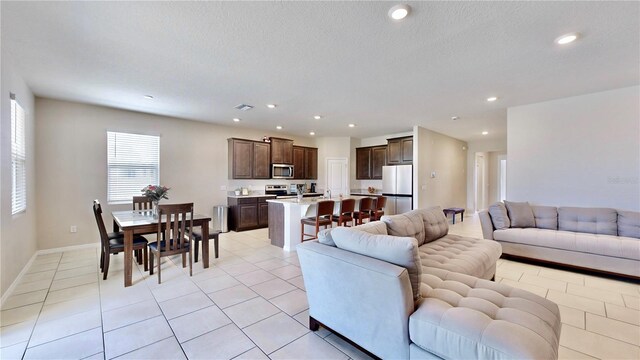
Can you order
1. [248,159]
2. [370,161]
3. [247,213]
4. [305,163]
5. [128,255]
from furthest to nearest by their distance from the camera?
[370,161], [305,163], [248,159], [247,213], [128,255]

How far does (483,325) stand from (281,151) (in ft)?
20.6

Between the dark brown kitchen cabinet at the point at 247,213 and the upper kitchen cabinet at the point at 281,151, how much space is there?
1.16m

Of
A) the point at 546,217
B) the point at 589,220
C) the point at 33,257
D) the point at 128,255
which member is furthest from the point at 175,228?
the point at 589,220

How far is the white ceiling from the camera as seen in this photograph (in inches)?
80.3

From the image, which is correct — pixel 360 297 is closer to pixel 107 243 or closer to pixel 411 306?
pixel 411 306

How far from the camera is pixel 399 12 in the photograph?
2.00 m

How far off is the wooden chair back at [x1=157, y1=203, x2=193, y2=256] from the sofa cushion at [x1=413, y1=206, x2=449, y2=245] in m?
2.92

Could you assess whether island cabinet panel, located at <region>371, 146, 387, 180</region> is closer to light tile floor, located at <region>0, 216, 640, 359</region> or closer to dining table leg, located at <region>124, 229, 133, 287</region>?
light tile floor, located at <region>0, 216, 640, 359</region>

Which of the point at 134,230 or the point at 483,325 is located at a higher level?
the point at 134,230

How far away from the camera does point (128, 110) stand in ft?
16.3

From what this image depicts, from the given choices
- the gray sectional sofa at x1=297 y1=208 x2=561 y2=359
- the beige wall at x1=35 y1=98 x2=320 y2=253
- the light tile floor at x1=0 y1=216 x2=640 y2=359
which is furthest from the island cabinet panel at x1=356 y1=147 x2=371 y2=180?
the gray sectional sofa at x1=297 y1=208 x2=561 y2=359

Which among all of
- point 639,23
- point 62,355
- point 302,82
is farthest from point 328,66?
point 62,355

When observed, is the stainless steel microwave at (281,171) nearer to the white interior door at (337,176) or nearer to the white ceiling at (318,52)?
the white interior door at (337,176)

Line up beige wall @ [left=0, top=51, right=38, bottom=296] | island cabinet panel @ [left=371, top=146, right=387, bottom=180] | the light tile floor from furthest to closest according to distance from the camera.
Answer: island cabinet panel @ [left=371, top=146, right=387, bottom=180], beige wall @ [left=0, top=51, right=38, bottom=296], the light tile floor
